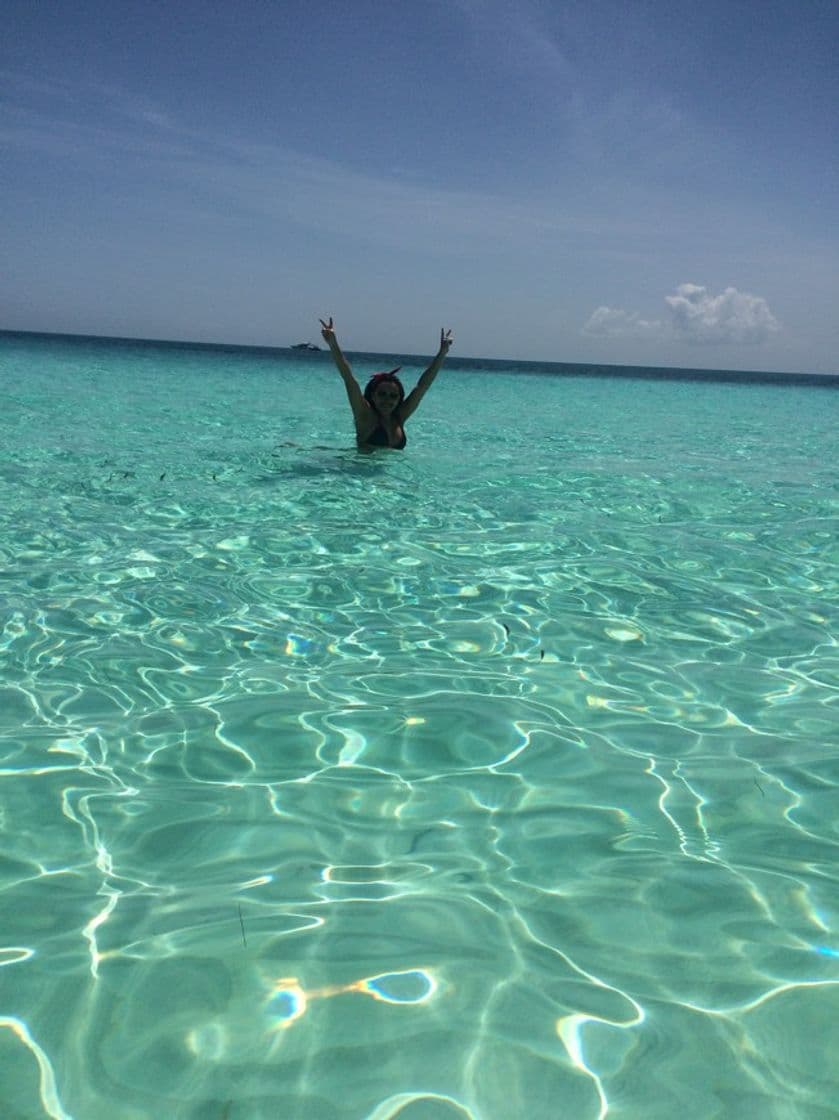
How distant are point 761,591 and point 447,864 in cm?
350

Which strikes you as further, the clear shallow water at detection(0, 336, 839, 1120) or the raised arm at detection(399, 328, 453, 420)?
the raised arm at detection(399, 328, 453, 420)

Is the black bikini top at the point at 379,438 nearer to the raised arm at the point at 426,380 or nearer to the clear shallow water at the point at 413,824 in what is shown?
the raised arm at the point at 426,380

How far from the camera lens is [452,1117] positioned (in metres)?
1.64

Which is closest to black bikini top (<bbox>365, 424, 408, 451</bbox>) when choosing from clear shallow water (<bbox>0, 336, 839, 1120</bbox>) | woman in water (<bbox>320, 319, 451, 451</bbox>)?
woman in water (<bbox>320, 319, 451, 451</bbox>)

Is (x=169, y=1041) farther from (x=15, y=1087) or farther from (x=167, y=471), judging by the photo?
(x=167, y=471)

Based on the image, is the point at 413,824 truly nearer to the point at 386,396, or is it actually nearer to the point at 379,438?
the point at 386,396

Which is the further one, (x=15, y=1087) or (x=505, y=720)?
(x=505, y=720)

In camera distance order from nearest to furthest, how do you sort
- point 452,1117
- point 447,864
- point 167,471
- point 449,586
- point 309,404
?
point 452,1117
point 447,864
point 449,586
point 167,471
point 309,404

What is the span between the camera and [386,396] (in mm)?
9773

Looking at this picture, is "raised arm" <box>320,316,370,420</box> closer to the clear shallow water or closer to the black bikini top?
the black bikini top

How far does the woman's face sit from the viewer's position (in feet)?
31.7

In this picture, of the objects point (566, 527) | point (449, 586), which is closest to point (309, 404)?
point (566, 527)

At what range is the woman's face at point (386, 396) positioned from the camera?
9.67 metres

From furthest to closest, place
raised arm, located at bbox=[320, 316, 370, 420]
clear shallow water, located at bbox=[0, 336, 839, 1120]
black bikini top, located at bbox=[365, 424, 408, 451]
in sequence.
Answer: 1. black bikini top, located at bbox=[365, 424, 408, 451]
2. raised arm, located at bbox=[320, 316, 370, 420]
3. clear shallow water, located at bbox=[0, 336, 839, 1120]
